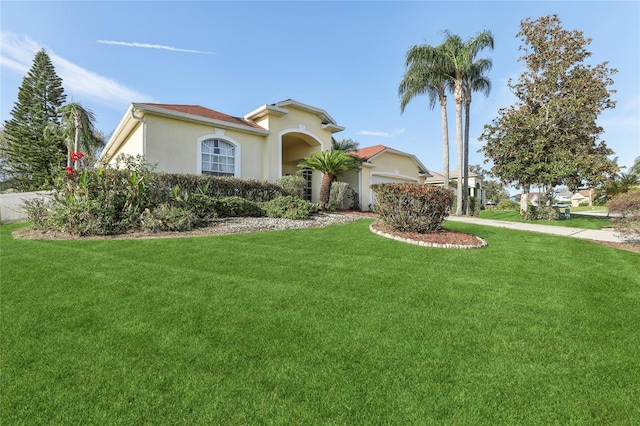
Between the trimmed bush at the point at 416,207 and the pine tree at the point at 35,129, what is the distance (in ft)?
90.7

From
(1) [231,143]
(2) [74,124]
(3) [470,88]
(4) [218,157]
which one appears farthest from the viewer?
(2) [74,124]

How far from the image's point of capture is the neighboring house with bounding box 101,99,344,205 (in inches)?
436

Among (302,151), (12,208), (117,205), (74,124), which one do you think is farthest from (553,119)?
(74,124)

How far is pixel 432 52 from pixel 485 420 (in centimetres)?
1875

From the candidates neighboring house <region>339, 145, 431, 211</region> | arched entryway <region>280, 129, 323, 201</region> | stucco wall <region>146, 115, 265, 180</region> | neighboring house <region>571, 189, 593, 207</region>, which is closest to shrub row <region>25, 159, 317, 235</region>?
stucco wall <region>146, 115, 265, 180</region>

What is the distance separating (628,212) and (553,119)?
9186mm

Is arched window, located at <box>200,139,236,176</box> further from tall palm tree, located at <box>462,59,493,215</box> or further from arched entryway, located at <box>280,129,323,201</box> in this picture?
tall palm tree, located at <box>462,59,493,215</box>

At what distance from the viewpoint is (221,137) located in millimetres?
12695

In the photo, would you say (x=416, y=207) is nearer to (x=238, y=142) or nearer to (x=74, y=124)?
(x=238, y=142)

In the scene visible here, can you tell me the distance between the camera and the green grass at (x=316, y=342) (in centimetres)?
183

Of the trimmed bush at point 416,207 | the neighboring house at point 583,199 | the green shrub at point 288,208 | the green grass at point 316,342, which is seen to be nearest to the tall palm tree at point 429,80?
the green shrub at point 288,208

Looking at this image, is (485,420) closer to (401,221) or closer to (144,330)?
(144,330)

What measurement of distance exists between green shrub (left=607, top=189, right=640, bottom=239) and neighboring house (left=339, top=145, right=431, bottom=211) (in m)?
9.95

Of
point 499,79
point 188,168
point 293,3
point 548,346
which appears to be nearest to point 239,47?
point 293,3
